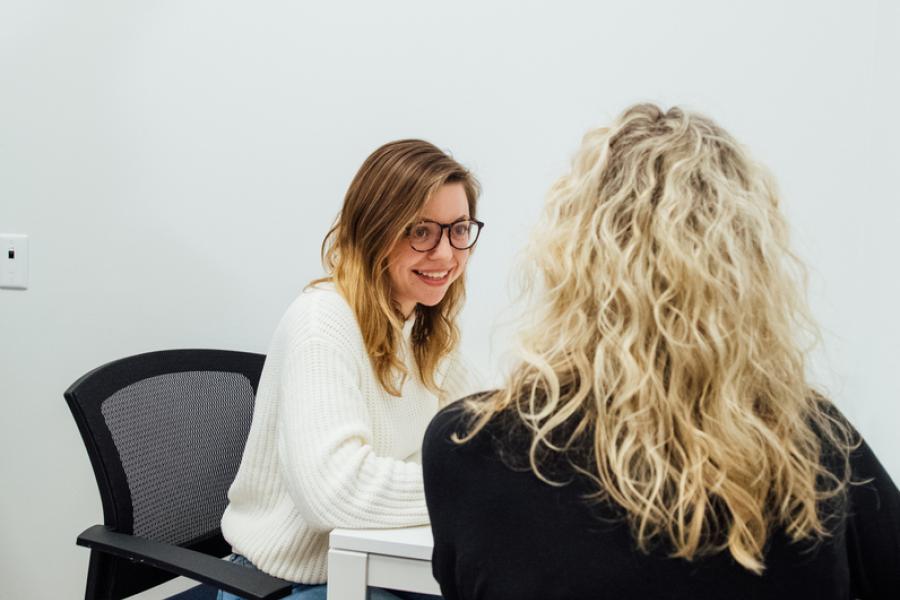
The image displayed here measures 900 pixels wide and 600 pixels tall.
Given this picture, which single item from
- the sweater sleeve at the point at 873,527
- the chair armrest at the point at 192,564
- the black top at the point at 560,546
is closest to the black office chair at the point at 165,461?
the chair armrest at the point at 192,564

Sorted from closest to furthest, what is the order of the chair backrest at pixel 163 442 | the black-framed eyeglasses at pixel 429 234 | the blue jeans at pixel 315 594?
the blue jeans at pixel 315 594, the chair backrest at pixel 163 442, the black-framed eyeglasses at pixel 429 234

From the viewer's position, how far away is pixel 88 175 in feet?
7.16

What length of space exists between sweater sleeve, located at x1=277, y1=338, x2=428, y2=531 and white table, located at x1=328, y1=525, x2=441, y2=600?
0.03 metres

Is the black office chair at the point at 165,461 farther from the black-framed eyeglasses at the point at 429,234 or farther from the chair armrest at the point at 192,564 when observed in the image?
the black-framed eyeglasses at the point at 429,234

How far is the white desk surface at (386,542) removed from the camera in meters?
1.19

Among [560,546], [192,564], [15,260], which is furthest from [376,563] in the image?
[15,260]

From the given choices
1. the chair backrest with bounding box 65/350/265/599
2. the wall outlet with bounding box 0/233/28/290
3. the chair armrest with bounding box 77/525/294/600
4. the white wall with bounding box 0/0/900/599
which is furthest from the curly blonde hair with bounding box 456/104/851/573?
the wall outlet with bounding box 0/233/28/290

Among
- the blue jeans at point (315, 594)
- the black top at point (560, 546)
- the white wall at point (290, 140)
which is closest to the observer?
the black top at point (560, 546)

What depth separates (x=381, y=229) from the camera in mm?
1515

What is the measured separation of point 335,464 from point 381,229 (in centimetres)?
45

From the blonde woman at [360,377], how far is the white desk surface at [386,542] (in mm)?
18

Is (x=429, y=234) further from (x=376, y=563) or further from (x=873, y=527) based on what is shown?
(x=873, y=527)

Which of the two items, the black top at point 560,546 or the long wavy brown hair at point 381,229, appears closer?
the black top at point 560,546

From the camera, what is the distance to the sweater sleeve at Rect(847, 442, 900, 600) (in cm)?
88
